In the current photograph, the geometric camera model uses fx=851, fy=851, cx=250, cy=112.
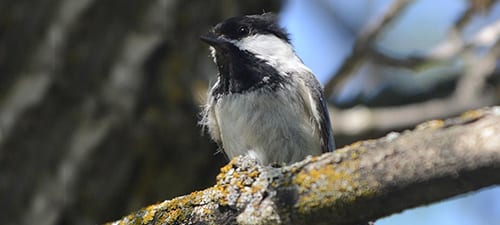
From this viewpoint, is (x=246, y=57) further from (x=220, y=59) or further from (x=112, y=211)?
(x=112, y=211)

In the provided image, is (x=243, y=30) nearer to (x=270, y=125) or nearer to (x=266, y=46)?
(x=266, y=46)

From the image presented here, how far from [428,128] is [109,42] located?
2.37 meters

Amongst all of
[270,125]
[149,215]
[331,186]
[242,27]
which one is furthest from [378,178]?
[242,27]

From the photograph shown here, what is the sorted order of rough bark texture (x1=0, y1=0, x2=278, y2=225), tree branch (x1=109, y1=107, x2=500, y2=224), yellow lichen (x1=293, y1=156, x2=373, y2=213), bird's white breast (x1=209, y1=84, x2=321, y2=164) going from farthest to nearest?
bird's white breast (x1=209, y1=84, x2=321, y2=164) < rough bark texture (x1=0, y1=0, x2=278, y2=225) < yellow lichen (x1=293, y1=156, x2=373, y2=213) < tree branch (x1=109, y1=107, x2=500, y2=224)

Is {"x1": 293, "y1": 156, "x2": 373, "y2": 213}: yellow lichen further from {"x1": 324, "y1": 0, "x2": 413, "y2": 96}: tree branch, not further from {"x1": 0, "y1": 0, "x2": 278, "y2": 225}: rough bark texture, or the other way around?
{"x1": 324, "y1": 0, "x2": 413, "y2": 96}: tree branch

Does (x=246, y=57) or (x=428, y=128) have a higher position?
(x=246, y=57)

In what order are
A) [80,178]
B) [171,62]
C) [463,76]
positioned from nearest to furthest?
[80,178] < [171,62] < [463,76]

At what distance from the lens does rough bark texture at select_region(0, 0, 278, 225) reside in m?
3.75

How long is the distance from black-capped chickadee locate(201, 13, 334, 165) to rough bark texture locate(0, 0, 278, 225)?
171 millimetres

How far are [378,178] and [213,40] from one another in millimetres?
2282

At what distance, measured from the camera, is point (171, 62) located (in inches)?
160

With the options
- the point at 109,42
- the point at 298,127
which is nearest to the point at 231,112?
the point at 298,127

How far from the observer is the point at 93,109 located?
387cm

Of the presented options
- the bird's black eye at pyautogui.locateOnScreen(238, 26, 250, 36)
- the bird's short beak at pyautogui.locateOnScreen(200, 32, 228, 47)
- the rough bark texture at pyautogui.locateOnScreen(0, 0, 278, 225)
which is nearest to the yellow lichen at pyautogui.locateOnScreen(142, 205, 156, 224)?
the rough bark texture at pyautogui.locateOnScreen(0, 0, 278, 225)
